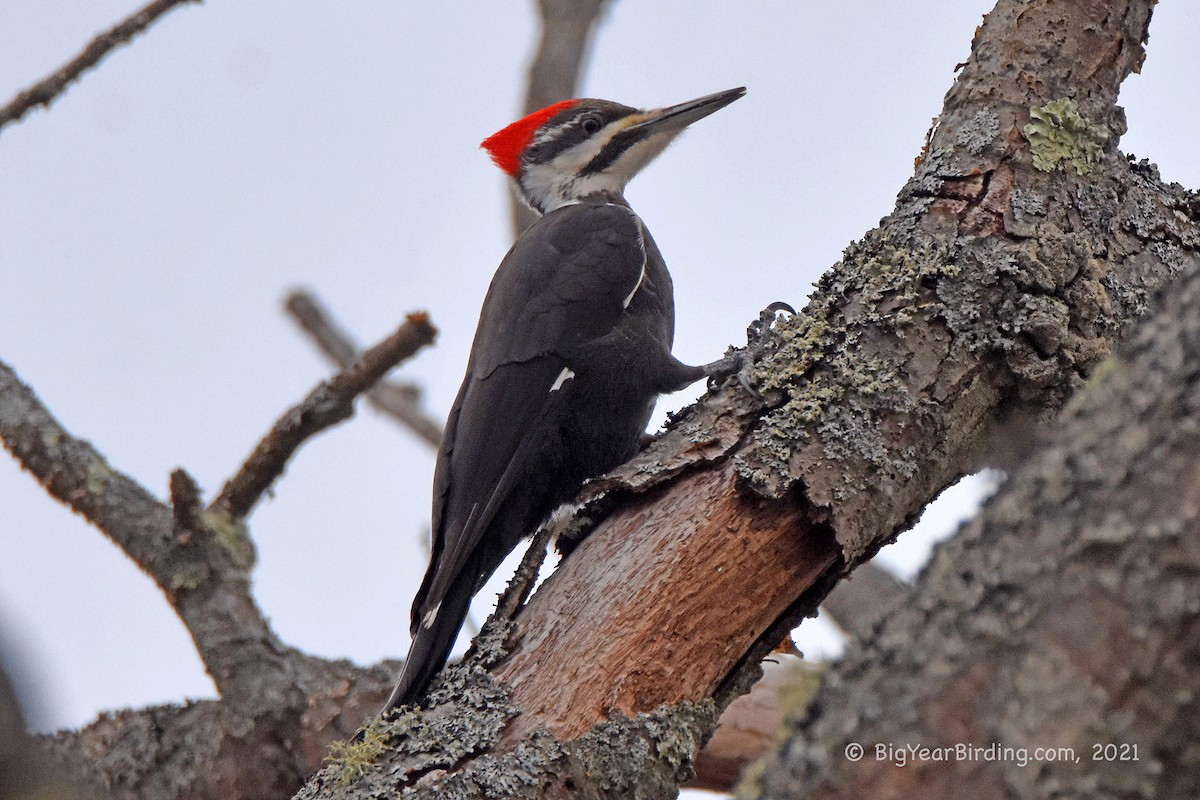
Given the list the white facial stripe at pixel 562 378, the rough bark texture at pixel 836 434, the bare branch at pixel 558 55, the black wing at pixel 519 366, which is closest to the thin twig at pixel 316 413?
the black wing at pixel 519 366

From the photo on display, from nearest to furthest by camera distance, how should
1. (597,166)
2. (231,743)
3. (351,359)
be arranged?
(231,743)
(597,166)
(351,359)

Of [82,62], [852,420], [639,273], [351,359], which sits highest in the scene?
[351,359]

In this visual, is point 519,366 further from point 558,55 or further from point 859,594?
point 558,55

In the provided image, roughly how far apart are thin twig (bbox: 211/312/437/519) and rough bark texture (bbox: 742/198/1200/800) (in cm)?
235

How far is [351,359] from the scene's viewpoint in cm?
520

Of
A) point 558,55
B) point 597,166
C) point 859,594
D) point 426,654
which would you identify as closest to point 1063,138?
point 426,654

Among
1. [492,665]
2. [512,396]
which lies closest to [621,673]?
[492,665]

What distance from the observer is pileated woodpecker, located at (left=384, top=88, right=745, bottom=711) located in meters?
2.81

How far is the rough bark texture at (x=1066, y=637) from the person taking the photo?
2.83ft

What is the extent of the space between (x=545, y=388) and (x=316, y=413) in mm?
657

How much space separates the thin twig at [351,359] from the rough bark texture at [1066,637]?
4.28 meters

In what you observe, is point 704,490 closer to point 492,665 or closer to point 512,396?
point 492,665

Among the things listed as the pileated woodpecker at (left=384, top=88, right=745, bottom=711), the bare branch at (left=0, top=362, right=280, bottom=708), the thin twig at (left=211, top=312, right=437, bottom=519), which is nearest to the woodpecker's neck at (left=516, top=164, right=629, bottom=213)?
the pileated woodpecker at (left=384, top=88, right=745, bottom=711)

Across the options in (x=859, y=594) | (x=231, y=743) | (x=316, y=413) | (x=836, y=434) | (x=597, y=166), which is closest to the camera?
(x=836, y=434)
